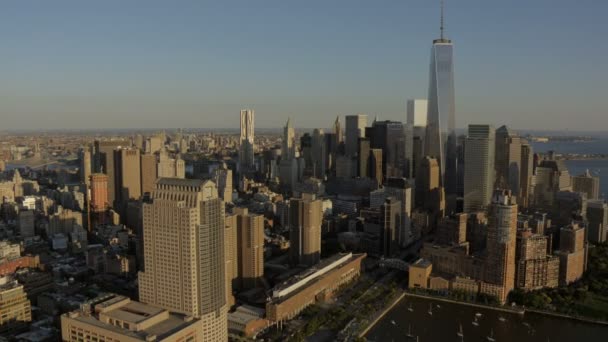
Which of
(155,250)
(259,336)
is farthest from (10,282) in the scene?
(259,336)

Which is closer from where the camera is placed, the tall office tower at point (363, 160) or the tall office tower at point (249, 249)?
the tall office tower at point (249, 249)

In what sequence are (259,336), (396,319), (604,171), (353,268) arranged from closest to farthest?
(259,336) → (396,319) → (353,268) → (604,171)

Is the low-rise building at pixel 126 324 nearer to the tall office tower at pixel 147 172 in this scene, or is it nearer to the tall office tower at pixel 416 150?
the tall office tower at pixel 147 172

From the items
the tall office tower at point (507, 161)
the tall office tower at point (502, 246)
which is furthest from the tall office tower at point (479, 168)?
the tall office tower at point (502, 246)

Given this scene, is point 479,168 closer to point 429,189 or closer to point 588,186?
point 429,189

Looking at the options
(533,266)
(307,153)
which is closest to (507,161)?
(533,266)

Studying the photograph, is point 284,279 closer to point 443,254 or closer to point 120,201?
point 443,254

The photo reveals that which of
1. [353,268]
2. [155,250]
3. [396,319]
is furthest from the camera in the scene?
[353,268]
